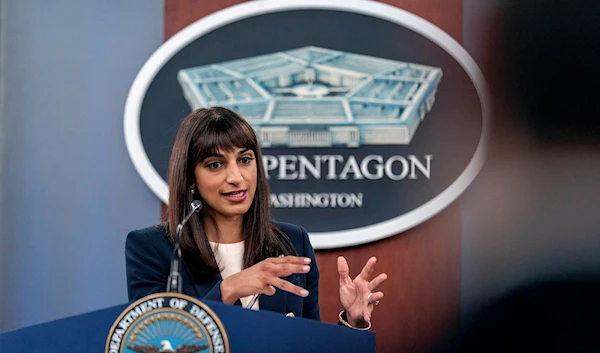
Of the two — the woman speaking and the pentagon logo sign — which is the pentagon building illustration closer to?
the woman speaking

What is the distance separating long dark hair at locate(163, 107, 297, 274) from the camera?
1.87 metres

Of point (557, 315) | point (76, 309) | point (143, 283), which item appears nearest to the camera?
point (143, 283)

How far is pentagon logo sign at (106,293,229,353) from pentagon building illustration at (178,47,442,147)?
1.99 m

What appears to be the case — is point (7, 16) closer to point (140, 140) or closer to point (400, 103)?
point (140, 140)

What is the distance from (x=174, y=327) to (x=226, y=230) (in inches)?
29.2

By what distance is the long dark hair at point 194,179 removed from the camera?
1872mm

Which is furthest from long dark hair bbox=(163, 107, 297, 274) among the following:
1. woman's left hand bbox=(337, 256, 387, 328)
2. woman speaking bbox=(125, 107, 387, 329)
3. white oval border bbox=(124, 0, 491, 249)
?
white oval border bbox=(124, 0, 491, 249)

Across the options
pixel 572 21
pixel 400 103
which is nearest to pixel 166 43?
pixel 400 103

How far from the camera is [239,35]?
328 centimetres

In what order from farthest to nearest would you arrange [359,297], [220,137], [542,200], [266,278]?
[542,200] → [220,137] → [359,297] → [266,278]

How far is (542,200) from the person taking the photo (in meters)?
3.11

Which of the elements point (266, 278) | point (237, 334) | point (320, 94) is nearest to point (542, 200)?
point (320, 94)

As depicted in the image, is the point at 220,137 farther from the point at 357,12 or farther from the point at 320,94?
the point at 357,12

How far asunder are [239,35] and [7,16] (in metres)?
1.02
